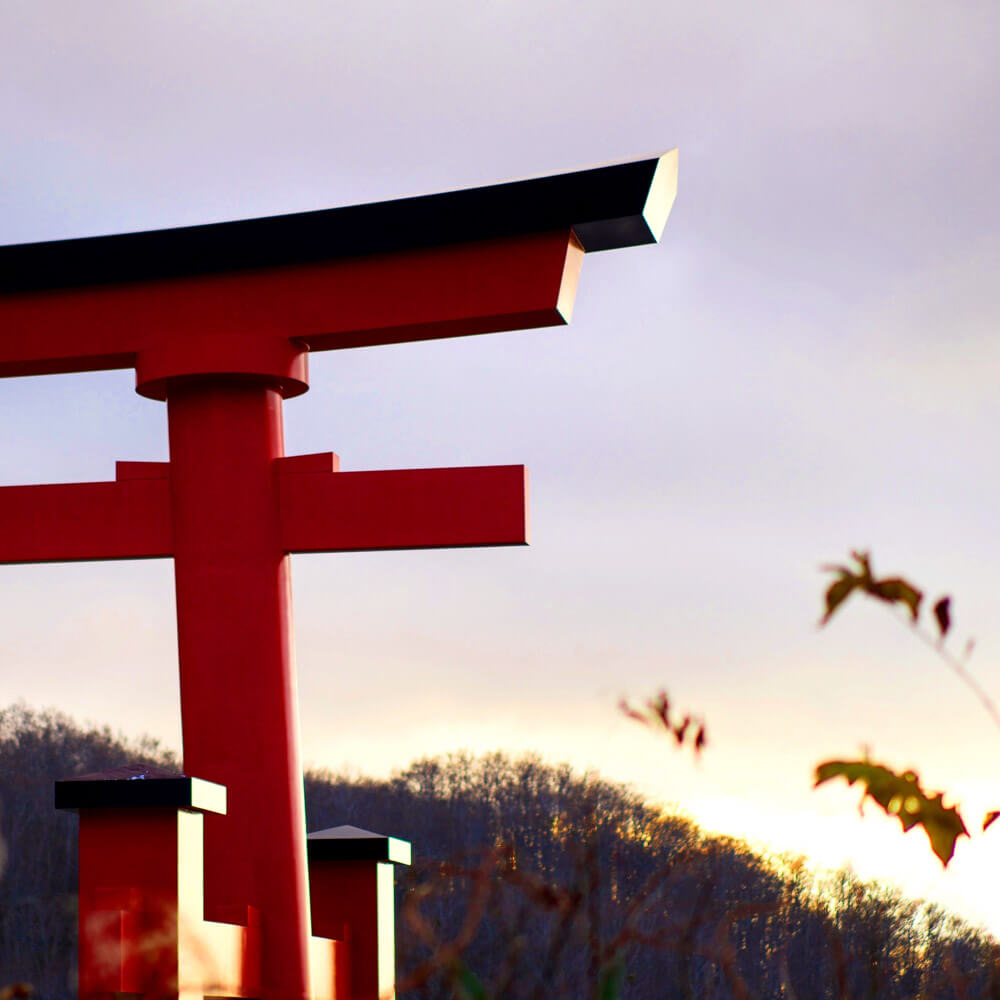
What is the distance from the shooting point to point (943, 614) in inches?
51.6

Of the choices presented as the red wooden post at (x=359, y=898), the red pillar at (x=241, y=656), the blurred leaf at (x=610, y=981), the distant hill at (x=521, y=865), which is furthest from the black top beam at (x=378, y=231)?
the distant hill at (x=521, y=865)

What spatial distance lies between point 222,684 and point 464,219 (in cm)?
206

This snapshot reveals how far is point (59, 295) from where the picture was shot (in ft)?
18.2

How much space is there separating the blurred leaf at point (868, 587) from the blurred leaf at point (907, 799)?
0.71ft

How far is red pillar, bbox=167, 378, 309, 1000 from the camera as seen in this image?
4961mm

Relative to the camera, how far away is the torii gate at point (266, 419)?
16.4ft

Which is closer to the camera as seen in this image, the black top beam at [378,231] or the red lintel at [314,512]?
the black top beam at [378,231]

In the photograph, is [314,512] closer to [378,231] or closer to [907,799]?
[378,231]

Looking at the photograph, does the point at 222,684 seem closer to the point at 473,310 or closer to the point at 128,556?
the point at 128,556

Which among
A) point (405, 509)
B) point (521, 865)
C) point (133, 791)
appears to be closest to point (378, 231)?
point (405, 509)

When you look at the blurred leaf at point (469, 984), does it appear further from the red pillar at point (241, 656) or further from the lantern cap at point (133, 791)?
the red pillar at point (241, 656)

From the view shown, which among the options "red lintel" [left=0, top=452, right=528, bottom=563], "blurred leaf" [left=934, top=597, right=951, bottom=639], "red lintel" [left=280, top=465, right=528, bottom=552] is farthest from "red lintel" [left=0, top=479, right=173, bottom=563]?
"blurred leaf" [left=934, top=597, right=951, bottom=639]

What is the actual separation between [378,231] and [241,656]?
5.84 feet

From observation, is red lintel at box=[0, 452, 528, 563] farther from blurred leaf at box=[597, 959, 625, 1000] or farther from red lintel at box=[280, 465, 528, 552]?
blurred leaf at box=[597, 959, 625, 1000]
